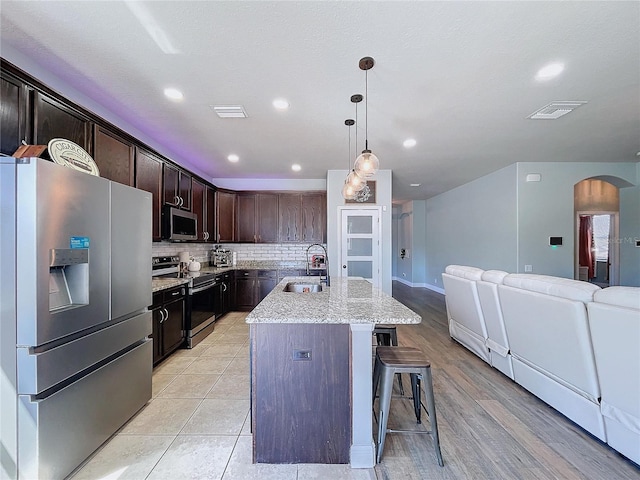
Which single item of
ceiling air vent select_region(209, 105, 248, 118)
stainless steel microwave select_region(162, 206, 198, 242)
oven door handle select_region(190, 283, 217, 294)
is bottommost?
oven door handle select_region(190, 283, 217, 294)

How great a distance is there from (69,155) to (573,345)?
365 cm

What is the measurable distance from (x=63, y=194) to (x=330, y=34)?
6.02ft

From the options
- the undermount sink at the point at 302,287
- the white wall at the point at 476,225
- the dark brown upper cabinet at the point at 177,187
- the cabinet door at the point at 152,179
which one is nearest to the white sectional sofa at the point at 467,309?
the undermount sink at the point at 302,287

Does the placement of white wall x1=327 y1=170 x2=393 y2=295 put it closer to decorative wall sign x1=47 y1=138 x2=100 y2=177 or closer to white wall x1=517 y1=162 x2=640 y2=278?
white wall x1=517 y1=162 x2=640 y2=278

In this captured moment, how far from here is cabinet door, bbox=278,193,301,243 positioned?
5.50m

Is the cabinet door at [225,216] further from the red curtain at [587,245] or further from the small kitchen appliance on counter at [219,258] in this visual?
the red curtain at [587,245]

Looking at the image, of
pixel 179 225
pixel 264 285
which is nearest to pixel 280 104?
pixel 179 225

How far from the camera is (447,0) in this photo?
152 centimetres

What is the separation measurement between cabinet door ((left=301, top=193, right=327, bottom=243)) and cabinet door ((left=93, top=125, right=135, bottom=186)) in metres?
3.15

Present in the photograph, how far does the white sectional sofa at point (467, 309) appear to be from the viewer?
290cm

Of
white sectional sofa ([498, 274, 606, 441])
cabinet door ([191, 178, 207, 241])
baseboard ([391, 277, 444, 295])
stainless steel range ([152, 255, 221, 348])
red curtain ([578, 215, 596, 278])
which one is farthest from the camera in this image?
red curtain ([578, 215, 596, 278])

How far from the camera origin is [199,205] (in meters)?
4.52

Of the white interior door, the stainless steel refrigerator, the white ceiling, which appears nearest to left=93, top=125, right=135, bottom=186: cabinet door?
the white ceiling

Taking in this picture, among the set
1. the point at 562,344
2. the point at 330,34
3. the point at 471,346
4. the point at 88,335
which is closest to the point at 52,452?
the point at 88,335
